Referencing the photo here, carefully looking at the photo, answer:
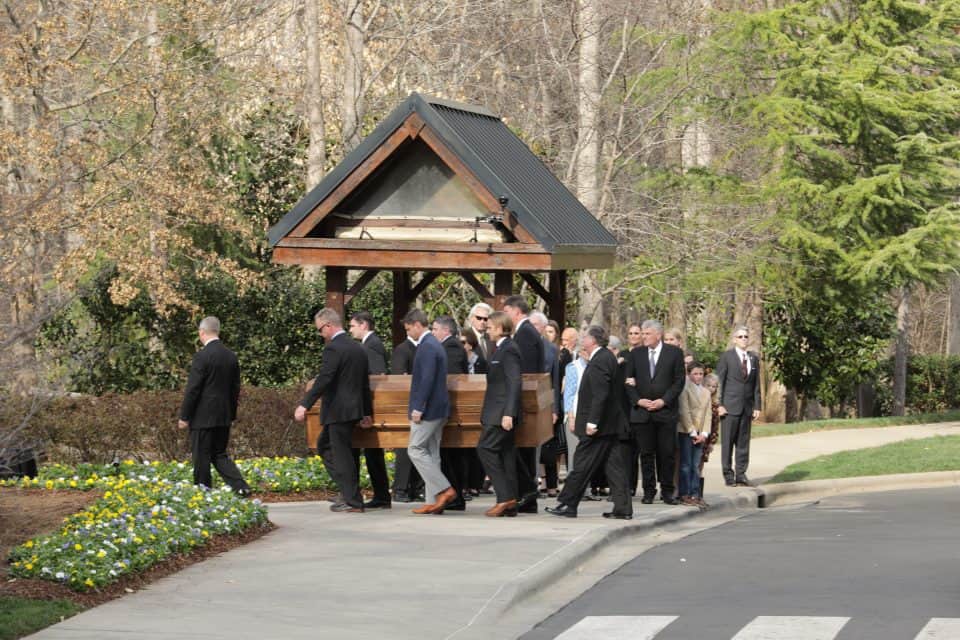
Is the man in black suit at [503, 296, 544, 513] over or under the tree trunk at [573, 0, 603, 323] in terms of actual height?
under

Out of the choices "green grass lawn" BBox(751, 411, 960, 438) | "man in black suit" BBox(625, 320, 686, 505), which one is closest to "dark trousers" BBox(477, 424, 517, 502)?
"man in black suit" BBox(625, 320, 686, 505)

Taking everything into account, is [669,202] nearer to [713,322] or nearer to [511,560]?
[713,322]

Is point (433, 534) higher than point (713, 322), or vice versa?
point (713, 322)

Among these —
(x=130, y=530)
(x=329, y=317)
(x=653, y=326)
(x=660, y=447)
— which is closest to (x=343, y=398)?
(x=329, y=317)

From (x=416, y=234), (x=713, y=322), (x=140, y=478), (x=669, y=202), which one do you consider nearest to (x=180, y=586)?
(x=140, y=478)

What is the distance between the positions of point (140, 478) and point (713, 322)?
23.7m

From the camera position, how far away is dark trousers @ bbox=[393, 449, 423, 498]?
55.8 feet

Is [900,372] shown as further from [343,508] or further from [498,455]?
[343,508]

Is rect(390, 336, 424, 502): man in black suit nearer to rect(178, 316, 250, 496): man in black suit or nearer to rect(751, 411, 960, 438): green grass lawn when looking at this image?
rect(178, 316, 250, 496): man in black suit

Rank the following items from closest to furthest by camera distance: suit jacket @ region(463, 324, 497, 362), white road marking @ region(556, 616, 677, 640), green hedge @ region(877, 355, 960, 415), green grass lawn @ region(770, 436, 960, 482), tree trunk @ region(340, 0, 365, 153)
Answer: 1. white road marking @ region(556, 616, 677, 640)
2. suit jacket @ region(463, 324, 497, 362)
3. green grass lawn @ region(770, 436, 960, 482)
4. tree trunk @ region(340, 0, 365, 153)
5. green hedge @ region(877, 355, 960, 415)

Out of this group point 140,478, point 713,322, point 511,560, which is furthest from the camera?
point 713,322

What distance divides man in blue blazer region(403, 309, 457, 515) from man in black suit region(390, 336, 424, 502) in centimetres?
95

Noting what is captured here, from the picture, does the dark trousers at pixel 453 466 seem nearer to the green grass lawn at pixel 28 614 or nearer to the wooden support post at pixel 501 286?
the wooden support post at pixel 501 286

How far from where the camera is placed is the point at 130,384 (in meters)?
24.1
